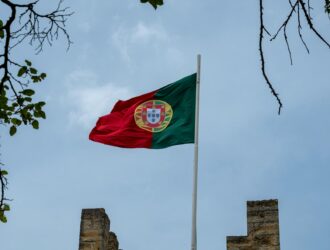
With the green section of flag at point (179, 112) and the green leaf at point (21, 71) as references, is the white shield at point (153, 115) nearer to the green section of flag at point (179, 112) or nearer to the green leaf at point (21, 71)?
the green section of flag at point (179, 112)

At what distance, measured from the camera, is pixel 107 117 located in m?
15.0

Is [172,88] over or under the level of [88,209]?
over

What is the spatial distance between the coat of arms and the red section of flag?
91 millimetres

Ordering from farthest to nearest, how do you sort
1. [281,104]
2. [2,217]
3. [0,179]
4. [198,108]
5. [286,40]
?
[198,108] → [2,217] → [0,179] → [281,104] → [286,40]

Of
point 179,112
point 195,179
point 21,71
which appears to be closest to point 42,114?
point 21,71

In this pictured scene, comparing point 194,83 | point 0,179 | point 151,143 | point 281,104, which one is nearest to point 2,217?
point 0,179

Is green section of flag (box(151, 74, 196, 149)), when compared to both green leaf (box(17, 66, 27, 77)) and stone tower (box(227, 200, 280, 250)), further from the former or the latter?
green leaf (box(17, 66, 27, 77))

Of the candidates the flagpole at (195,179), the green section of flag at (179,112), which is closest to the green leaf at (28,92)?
the flagpole at (195,179)

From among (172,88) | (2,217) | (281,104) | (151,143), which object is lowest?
(2,217)

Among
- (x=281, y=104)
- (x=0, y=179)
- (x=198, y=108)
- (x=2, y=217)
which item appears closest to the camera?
(x=281, y=104)

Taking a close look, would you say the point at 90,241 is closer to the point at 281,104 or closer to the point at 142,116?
the point at 142,116

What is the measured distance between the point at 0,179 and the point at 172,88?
8984mm

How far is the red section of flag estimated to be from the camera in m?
14.5

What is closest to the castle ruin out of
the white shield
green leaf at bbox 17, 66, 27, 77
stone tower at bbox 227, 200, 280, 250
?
stone tower at bbox 227, 200, 280, 250
